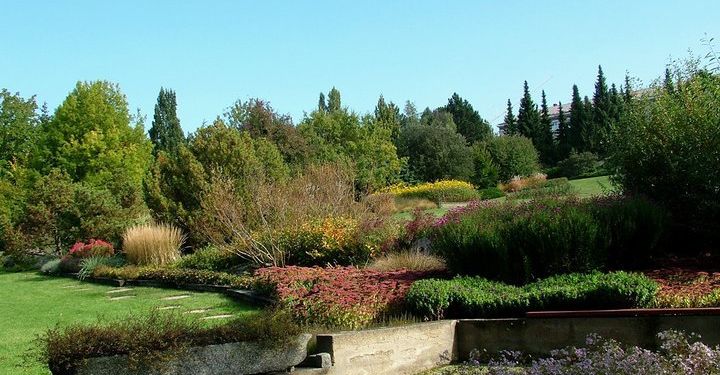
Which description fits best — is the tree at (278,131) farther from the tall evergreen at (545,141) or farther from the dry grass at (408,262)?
the tall evergreen at (545,141)

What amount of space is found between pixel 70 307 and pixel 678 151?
32.3 ft

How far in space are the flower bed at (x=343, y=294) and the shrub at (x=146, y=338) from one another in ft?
5.29

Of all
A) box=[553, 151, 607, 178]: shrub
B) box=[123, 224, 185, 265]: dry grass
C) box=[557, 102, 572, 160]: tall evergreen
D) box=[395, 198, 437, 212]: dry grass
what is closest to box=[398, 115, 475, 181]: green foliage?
box=[553, 151, 607, 178]: shrub

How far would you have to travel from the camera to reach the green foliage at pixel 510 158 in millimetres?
48250

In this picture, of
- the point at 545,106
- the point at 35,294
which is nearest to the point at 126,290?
the point at 35,294

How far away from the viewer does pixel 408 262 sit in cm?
1141

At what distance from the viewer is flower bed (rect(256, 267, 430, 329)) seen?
7801 millimetres

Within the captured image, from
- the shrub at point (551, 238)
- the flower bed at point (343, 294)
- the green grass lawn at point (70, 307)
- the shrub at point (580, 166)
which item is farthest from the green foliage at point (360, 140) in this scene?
the shrub at point (551, 238)

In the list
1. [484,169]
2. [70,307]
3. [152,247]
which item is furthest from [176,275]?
[484,169]

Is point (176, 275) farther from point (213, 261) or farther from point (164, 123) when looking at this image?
point (164, 123)

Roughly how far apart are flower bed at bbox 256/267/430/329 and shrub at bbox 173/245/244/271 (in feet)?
16.8

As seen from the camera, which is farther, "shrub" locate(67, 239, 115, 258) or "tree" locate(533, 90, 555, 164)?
"tree" locate(533, 90, 555, 164)

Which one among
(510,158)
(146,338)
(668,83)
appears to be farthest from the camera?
(510,158)

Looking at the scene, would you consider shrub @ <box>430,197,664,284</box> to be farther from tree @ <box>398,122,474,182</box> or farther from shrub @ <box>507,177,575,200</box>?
tree @ <box>398,122,474,182</box>
